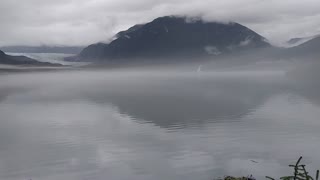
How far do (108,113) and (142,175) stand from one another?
199 ft

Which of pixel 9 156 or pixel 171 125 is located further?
pixel 171 125

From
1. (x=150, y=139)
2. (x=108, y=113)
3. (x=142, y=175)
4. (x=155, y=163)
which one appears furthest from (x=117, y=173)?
(x=108, y=113)

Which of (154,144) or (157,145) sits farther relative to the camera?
(154,144)

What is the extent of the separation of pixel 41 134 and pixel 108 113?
33196 millimetres

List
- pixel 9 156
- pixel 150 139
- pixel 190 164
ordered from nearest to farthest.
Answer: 1. pixel 190 164
2. pixel 9 156
3. pixel 150 139

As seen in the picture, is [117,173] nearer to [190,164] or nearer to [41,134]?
[190,164]

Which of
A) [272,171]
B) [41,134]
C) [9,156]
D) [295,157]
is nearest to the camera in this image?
[272,171]

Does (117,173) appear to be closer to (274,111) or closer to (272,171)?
(272,171)

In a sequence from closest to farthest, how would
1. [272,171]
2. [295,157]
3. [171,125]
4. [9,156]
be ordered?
[272,171] < [295,157] < [9,156] < [171,125]

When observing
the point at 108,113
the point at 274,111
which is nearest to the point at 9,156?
the point at 108,113

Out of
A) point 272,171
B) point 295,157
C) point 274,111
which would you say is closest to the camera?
point 272,171

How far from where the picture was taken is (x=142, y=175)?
41.7 meters

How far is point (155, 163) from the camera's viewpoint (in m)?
46.0

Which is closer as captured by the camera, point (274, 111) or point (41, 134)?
point (41, 134)
